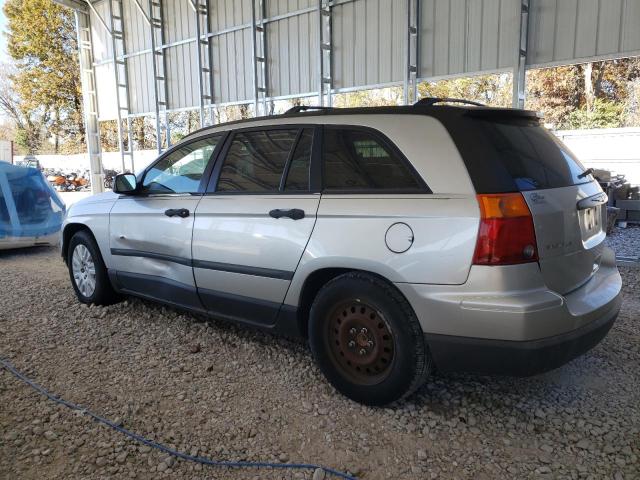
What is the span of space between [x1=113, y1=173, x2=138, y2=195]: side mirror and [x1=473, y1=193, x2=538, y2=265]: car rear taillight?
2.95 meters

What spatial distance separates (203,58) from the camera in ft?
40.3

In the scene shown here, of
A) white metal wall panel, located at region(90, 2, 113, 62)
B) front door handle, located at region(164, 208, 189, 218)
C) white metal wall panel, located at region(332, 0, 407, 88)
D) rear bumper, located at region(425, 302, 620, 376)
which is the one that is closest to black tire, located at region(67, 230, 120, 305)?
front door handle, located at region(164, 208, 189, 218)

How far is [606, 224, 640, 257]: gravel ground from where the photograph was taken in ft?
22.5

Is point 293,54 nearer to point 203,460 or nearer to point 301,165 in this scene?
point 301,165

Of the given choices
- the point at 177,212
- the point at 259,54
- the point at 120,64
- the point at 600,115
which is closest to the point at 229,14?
the point at 259,54

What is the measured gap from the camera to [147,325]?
4.31 meters

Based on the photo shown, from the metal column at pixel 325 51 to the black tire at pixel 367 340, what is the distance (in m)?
7.97

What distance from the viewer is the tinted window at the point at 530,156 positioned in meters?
2.54

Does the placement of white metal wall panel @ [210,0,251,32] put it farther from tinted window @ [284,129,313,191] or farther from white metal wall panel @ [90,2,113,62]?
tinted window @ [284,129,313,191]

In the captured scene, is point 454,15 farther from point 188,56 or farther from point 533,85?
point 533,85

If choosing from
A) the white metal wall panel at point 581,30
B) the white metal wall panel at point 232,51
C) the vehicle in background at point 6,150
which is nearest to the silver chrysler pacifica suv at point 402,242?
the white metal wall panel at point 581,30

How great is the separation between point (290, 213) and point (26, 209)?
6522mm

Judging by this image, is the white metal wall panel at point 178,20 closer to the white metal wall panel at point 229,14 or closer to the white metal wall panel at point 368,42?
the white metal wall panel at point 229,14

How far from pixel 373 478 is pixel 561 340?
112 cm
